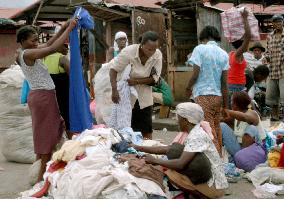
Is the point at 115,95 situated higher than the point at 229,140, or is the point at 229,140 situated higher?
the point at 115,95

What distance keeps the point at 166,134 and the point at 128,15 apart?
3.98 meters

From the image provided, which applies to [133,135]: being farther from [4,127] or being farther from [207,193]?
[4,127]

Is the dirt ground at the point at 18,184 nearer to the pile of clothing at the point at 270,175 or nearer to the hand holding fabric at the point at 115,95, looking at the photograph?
the pile of clothing at the point at 270,175

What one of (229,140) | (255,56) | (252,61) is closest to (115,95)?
(229,140)

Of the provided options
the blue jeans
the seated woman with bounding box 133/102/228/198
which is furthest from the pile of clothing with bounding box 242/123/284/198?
the seated woman with bounding box 133/102/228/198

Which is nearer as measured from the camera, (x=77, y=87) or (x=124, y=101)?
(x=77, y=87)

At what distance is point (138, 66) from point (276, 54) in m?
4.23

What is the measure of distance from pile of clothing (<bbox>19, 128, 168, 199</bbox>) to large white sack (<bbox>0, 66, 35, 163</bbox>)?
5.76ft

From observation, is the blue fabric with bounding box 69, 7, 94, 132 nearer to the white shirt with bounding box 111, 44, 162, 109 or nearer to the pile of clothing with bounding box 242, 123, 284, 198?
the white shirt with bounding box 111, 44, 162, 109

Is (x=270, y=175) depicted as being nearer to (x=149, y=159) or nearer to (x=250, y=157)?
(x=250, y=157)

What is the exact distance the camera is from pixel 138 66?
19.3ft

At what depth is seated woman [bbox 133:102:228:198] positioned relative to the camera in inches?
161

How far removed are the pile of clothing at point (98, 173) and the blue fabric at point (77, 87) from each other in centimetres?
55

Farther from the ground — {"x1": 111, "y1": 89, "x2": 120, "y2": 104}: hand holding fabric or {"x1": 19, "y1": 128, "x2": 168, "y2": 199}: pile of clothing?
{"x1": 111, "y1": 89, "x2": 120, "y2": 104}: hand holding fabric
